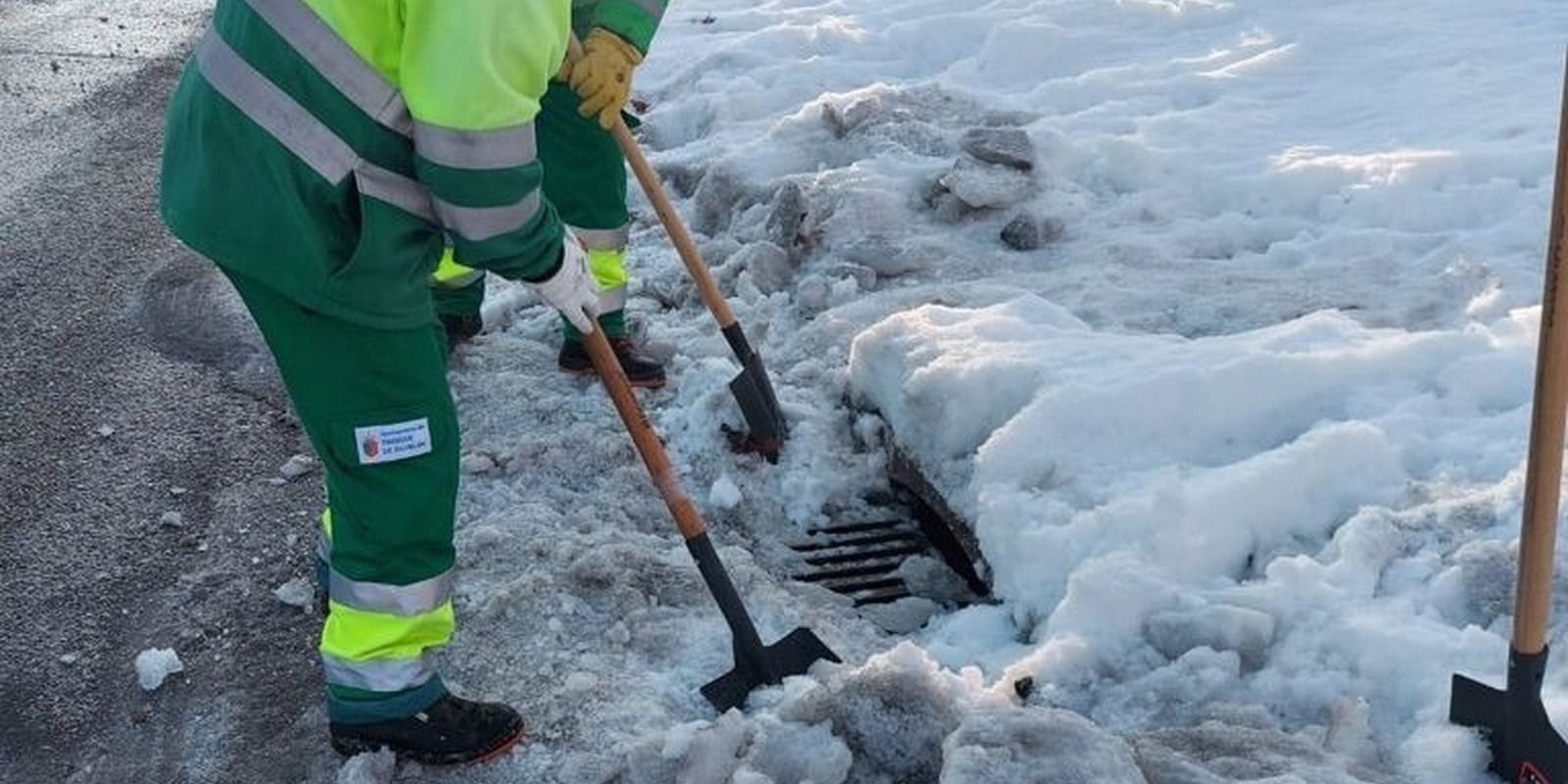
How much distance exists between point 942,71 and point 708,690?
4.03m

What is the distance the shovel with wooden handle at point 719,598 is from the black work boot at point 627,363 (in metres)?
1.17

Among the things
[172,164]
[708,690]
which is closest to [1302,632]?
[708,690]

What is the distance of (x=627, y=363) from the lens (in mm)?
4309

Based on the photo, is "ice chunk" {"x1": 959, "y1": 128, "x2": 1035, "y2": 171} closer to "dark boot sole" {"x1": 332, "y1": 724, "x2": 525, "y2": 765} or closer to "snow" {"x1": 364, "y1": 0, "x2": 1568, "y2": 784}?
"snow" {"x1": 364, "y1": 0, "x2": 1568, "y2": 784}

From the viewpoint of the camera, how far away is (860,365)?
4.13 metres

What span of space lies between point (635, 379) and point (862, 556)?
96 cm

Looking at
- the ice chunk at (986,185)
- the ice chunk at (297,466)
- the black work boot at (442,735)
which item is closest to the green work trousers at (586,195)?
the ice chunk at (297,466)

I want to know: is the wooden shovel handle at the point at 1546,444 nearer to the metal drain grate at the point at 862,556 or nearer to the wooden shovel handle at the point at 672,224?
the metal drain grate at the point at 862,556

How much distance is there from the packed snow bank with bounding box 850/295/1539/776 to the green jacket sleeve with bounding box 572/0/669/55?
39.3 inches

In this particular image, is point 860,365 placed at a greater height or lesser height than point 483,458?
greater

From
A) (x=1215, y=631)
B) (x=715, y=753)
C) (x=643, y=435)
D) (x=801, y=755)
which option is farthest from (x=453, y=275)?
(x=1215, y=631)

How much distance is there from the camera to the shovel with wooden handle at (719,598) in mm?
2982

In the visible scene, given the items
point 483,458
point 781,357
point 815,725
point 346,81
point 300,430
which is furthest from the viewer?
point 781,357

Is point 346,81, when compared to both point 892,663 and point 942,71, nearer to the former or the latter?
point 892,663
